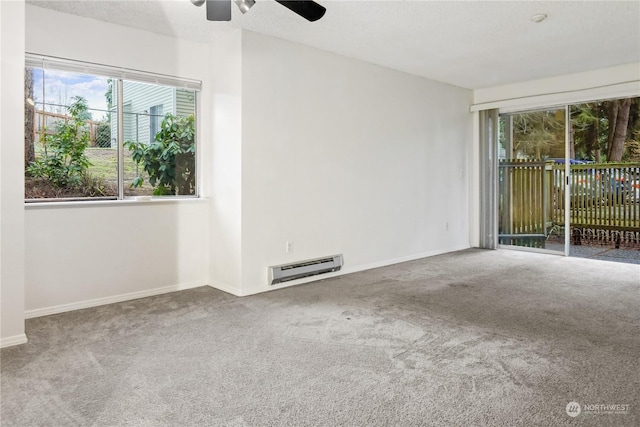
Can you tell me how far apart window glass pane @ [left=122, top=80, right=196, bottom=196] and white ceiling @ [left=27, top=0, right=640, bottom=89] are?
1.84 feet

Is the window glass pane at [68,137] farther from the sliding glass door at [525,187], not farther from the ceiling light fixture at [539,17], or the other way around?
the sliding glass door at [525,187]

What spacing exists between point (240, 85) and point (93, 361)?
2.44m

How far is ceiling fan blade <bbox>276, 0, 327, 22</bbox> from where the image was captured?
240cm

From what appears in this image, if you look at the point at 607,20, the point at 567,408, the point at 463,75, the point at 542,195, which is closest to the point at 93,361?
the point at 567,408

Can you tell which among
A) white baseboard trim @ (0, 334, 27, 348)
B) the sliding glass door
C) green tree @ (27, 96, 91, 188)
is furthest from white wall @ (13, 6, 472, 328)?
the sliding glass door

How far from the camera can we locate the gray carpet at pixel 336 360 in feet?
6.31

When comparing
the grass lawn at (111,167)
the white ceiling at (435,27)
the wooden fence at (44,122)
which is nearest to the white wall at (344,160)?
the white ceiling at (435,27)

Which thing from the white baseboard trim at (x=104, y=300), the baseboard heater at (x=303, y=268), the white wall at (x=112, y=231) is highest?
the white wall at (x=112, y=231)

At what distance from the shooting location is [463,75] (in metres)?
5.49

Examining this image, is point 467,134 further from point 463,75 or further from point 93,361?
point 93,361

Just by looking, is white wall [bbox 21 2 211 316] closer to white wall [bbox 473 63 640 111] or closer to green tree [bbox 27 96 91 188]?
green tree [bbox 27 96 91 188]

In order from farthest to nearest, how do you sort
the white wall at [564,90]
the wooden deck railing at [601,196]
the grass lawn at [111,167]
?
the wooden deck railing at [601,196] < the white wall at [564,90] < the grass lawn at [111,167]

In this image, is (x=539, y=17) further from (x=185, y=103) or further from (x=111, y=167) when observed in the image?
(x=111, y=167)

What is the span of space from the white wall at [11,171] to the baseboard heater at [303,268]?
1966 mm
